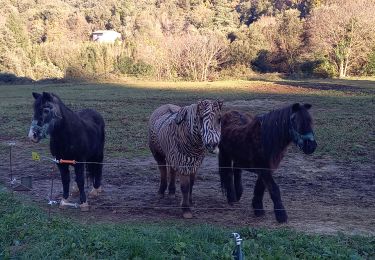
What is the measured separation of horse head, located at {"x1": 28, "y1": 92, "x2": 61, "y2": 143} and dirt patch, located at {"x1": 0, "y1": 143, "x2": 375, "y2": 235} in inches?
48.5

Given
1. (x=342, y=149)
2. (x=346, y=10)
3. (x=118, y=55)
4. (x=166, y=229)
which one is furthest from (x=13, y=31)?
(x=166, y=229)

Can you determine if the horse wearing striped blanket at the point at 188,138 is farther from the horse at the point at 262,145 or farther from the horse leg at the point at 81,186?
the horse leg at the point at 81,186

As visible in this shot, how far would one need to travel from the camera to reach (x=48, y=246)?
4.62 metres

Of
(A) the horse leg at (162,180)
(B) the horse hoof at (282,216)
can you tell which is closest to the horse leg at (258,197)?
(B) the horse hoof at (282,216)

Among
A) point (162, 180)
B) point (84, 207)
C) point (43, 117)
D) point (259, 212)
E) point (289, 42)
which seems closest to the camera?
point (43, 117)

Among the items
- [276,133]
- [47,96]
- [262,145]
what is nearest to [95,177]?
[47,96]

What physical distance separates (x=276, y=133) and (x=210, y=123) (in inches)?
40.1

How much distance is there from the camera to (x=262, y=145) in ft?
20.4

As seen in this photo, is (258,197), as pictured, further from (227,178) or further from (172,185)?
(172,185)

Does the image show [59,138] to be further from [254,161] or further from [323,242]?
[323,242]

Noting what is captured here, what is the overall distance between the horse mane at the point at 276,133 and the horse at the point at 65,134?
2721 mm

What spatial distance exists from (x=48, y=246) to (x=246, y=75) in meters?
41.8

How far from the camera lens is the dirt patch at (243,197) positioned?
6.20 m

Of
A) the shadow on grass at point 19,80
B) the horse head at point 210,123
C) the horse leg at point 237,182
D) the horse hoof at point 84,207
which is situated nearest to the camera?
the horse head at point 210,123
